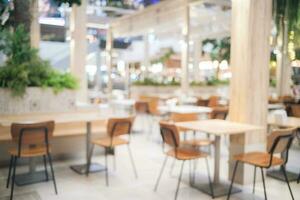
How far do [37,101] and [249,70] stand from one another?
322 centimetres

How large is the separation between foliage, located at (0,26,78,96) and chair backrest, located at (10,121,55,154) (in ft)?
4.45

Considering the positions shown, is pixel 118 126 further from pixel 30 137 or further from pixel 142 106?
pixel 142 106

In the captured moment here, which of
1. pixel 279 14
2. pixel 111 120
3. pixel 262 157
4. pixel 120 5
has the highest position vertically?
pixel 120 5

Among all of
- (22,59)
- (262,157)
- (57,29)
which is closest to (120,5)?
(57,29)

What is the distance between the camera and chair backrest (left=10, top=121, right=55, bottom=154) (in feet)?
11.9

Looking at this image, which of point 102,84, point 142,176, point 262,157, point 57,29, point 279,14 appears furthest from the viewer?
point 102,84

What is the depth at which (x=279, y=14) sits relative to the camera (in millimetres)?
5129

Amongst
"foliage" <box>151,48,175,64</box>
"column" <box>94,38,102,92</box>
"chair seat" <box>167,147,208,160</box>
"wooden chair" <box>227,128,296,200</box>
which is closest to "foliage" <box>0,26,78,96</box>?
"chair seat" <box>167,147,208,160</box>

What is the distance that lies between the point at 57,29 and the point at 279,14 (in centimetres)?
787

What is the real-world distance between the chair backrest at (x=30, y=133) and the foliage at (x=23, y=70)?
53.4 inches

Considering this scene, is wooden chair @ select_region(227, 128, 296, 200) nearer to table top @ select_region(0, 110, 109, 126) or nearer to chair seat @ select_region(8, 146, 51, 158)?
table top @ select_region(0, 110, 109, 126)

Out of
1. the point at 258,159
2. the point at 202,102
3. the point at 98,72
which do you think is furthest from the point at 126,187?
the point at 98,72

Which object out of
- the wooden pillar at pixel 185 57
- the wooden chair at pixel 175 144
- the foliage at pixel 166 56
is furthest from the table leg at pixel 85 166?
the foliage at pixel 166 56

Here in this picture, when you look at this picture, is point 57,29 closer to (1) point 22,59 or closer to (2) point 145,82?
(2) point 145,82
